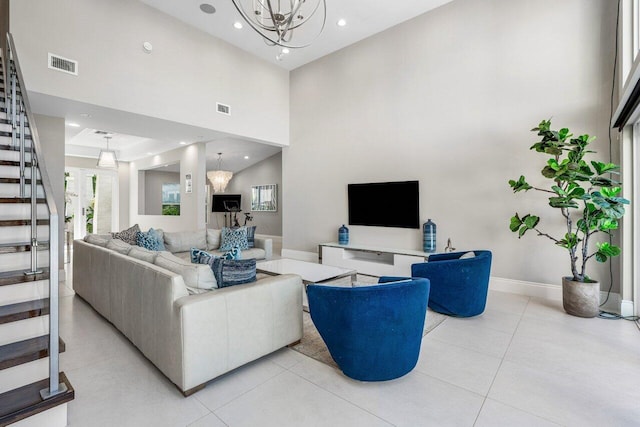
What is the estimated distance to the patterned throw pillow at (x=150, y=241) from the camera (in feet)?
14.7

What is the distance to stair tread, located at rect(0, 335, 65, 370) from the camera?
1.75 metres

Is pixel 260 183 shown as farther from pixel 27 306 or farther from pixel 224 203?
pixel 27 306

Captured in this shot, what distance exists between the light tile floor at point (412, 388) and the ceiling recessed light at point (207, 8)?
4.89 meters

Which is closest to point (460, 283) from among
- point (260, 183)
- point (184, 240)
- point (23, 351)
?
point (23, 351)

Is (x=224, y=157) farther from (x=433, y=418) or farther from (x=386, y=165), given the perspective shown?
(x=433, y=418)

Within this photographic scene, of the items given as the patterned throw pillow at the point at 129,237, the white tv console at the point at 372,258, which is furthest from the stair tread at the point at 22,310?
the white tv console at the point at 372,258

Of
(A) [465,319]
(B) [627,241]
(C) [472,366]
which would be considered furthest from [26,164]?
(B) [627,241]

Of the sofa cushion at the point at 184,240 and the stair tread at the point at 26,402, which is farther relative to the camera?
the sofa cushion at the point at 184,240

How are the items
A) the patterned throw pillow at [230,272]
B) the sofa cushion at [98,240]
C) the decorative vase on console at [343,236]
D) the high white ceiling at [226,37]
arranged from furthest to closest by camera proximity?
the decorative vase on console at [343,236] < the high white ceiling at [226,37] < the sofa cushion at [98,240] < the patterned throw pillow at [230,272]

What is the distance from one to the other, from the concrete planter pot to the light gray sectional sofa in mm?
3053

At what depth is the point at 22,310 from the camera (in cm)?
209

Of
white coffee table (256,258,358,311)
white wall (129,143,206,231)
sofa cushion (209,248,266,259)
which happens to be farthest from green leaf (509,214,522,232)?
white wall (129,143,206,231)

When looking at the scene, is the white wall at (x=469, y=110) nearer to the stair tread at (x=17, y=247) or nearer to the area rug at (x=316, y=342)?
the area rug at (x=316, y=342)

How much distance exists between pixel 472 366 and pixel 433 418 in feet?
2.54
